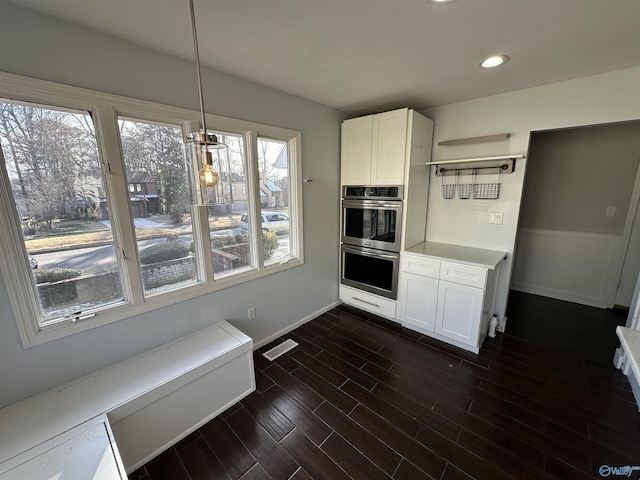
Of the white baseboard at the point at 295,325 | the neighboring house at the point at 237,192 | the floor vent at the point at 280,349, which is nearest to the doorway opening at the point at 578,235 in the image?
the white baseboard at the point at 295,325

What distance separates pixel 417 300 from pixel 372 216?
1037mm

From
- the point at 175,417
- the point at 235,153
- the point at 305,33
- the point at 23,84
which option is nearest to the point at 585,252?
the point at 305,33

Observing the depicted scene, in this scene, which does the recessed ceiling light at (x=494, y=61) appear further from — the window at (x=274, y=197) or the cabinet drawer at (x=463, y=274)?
the window at (x=274, y=197)

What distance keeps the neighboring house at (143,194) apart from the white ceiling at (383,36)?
2.69 ft

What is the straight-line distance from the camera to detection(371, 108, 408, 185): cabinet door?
261 cm

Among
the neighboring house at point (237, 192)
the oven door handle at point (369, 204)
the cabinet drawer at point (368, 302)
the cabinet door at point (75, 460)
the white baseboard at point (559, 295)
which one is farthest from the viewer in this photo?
the white baseboard at point (559, 295)

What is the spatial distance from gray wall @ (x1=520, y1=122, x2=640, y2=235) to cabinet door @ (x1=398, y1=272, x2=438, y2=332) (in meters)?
2.04

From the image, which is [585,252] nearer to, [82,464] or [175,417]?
[175,417]

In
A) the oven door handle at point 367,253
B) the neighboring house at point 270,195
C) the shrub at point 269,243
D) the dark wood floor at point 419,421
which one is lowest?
the dark wood floor at point 419,421

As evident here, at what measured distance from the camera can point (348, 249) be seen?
3215 millimetres

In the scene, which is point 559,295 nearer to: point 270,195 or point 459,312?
point 459,312

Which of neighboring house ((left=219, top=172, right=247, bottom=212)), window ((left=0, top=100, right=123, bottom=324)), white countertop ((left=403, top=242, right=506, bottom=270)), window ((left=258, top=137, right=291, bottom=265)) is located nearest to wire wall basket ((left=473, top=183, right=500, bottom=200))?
white countertop ((left=403, top=242, right=506, bottom=270))

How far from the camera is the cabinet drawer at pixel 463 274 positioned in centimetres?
229

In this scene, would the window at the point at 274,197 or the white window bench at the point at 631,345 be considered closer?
the white window bench at the point at 631,345
